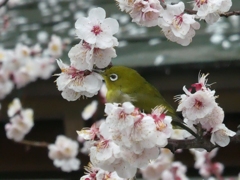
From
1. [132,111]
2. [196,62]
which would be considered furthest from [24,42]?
[132,111]

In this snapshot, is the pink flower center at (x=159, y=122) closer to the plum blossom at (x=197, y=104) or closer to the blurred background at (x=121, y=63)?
the plum blossom at (x=197, y=104)

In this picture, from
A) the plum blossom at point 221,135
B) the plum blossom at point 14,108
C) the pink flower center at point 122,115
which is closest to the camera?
the pink flower center at point 122,115

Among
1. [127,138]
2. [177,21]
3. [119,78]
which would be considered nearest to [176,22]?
[177,21]

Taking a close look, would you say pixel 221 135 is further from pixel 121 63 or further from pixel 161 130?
pixel 121 63

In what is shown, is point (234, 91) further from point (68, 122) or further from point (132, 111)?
point (132, 111)

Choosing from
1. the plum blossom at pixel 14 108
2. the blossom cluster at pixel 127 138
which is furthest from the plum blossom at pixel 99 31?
the plum blossom at pixel 14 108
